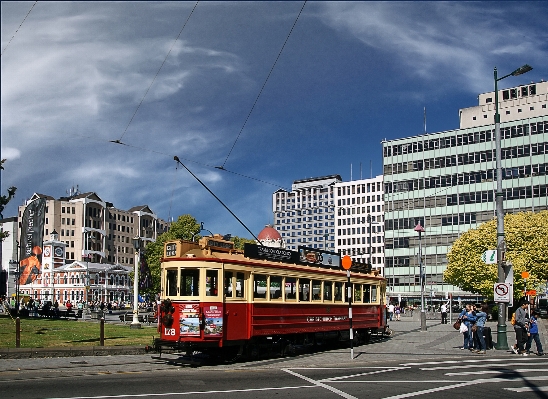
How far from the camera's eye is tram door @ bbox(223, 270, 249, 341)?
1895cm

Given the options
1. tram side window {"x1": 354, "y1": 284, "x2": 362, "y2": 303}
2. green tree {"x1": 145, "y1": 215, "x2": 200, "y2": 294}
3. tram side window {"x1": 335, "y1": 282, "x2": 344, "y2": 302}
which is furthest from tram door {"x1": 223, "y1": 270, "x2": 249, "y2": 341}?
green tree {"x1": 145, "y1": 215, "x2": 200, "y2": 294}

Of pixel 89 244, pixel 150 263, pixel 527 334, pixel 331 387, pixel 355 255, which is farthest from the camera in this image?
pixel 355 255

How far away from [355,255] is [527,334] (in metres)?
139

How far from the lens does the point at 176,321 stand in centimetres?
1845

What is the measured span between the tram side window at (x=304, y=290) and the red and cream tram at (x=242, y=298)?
14 millimetres

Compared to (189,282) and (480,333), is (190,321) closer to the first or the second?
(189,282)

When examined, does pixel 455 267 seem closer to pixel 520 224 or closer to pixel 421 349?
pixel 520 224

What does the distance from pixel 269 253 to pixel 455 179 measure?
254 ft

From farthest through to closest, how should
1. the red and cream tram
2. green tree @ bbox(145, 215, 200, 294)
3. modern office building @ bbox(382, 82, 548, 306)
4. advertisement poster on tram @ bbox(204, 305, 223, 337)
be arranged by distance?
modern office building @ bbox(382, 82, 548, 306) → green tree @ bbox(145, 215, 200, 294) → the red and cream tram → advertisement poster on tram @ bbox(204, 305, 223, 337)

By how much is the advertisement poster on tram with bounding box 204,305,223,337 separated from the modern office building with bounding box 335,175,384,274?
139 metres

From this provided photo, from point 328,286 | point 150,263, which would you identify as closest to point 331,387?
point 328,286

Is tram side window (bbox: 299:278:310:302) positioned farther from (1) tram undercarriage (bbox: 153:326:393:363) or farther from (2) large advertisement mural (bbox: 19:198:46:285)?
(2) large advertisement mural (bbox: 19:198:46:285)

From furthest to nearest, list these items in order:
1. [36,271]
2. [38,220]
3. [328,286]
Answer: [38,220] < [36,271] < [328,286]

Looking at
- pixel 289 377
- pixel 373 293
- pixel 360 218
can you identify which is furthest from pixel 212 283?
pixel 360 218
